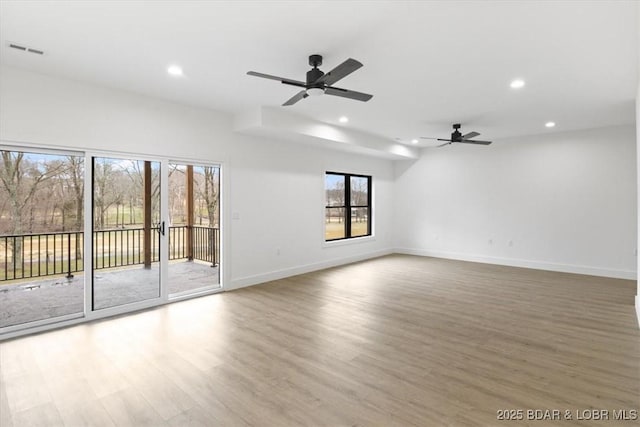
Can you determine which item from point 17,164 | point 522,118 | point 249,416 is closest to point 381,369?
point 249,416

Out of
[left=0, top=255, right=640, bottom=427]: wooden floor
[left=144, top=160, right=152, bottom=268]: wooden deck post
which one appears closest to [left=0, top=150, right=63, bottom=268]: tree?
[left=144, top=160, right=152, bottom=268]: wooden deck post

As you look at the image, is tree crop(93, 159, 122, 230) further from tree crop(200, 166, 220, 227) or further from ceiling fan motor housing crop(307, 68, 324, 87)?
ceiling fan motor housing crop(307, 68, 324, 87)

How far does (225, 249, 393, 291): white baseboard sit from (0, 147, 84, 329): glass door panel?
7.11ft

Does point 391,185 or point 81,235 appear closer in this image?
point 81,235

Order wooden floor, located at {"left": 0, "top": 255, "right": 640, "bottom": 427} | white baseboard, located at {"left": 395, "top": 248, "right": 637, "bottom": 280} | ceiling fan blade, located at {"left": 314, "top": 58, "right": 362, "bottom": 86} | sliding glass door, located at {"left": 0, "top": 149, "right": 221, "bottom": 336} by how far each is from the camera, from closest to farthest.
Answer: wooden floor, located at {"left": 0, "top": 255, "right": 640, "bottom": 427}
ceiling fan blade, located at {"left": 314, "top": 58, "right": 362, "bottom": 86}
sliding glass door, located at {"left": 0, "top": 149, "right": 221, "bottom": 336}
white baseboard, located at {"left": 395, "top": 248, "right": 637, "bottom": 280}

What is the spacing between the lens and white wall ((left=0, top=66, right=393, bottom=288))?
3654 mm

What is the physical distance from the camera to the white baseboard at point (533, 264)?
245 inches

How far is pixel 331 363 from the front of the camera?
2900 millimetres

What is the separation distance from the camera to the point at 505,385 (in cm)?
256

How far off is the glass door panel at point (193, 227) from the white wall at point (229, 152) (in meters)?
0.38

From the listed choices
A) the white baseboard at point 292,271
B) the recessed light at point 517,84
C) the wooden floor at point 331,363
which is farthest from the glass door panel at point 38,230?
the recessed light at point 517,84

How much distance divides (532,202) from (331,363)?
6331mm

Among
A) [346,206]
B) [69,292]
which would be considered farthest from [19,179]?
[346,206]

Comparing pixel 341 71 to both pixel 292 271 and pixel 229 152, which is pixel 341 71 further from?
pixel 292 271
